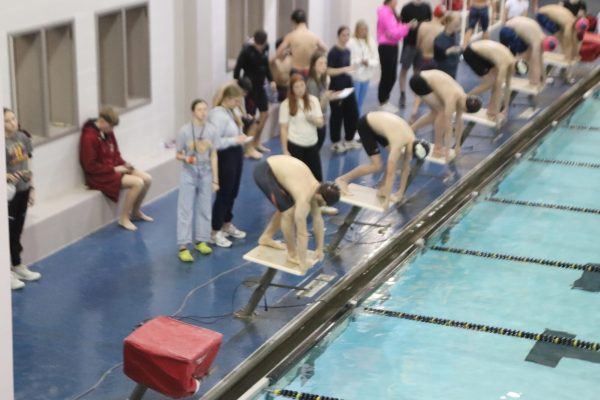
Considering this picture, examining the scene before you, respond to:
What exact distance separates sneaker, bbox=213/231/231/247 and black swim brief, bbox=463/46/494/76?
4496 mm

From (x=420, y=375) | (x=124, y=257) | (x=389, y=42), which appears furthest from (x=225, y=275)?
(x=389, y=42)

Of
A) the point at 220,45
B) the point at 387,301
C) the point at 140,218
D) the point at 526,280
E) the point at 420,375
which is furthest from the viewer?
the point at 220,45

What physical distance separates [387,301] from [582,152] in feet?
19.3

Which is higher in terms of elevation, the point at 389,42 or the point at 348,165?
the point at 389,42

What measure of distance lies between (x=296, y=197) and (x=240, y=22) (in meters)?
5.68

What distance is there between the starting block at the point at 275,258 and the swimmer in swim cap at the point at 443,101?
3.17 metres

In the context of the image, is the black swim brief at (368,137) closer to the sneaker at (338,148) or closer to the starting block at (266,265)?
the starting block at (266,265)

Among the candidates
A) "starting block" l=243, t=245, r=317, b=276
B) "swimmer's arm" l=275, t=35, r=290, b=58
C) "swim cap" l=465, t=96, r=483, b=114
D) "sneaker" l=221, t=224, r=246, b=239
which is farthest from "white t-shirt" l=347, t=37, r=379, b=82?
"starting block" l=243, t=245, r=317, b=276

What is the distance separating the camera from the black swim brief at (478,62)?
1281cm

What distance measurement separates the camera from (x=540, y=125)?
13508mm

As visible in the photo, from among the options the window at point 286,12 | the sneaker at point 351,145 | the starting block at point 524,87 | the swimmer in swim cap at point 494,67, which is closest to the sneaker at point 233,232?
the sneaker at point 351,145

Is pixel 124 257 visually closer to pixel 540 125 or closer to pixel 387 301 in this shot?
pixel 387 301

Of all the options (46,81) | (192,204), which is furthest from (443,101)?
(46,81)

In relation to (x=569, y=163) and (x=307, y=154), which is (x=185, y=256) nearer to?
(x=307, y=154)
